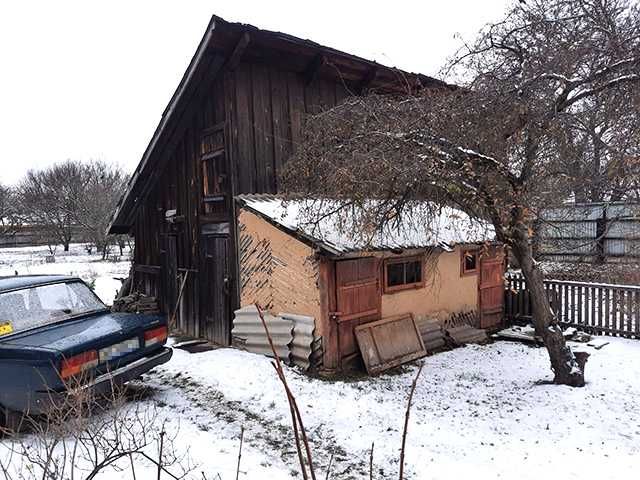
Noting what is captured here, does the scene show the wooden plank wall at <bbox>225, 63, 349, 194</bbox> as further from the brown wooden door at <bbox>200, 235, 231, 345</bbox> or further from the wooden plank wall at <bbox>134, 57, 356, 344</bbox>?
the brown wooden door at <bbox>200, 235, 231, 345</bbox>

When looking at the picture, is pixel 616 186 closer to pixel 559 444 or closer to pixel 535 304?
pixel 535 304

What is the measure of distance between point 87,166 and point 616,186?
175 ft

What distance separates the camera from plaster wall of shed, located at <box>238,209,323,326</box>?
766 centimetres

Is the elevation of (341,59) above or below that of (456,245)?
above

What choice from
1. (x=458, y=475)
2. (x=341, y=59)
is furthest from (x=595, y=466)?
(x=341, y=59)

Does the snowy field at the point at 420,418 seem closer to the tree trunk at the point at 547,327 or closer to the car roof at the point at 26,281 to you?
the tree trunk at the point at 547,327

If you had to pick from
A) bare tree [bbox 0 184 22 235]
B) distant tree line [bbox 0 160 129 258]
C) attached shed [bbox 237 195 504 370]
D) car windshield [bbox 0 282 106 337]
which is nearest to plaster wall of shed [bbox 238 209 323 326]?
attached shed [bbox 237 195 504 370]

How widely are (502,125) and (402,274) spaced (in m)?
3.58

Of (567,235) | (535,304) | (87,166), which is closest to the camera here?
(535,304)

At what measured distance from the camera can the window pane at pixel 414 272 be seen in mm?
9031

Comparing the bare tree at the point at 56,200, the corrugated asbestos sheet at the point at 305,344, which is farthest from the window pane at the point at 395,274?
the bare tree at the point at 56,200

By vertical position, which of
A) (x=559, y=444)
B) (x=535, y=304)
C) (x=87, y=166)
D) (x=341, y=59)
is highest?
(x=87, y=166)

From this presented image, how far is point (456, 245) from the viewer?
9.24m

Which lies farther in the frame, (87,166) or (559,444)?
(87,166)
